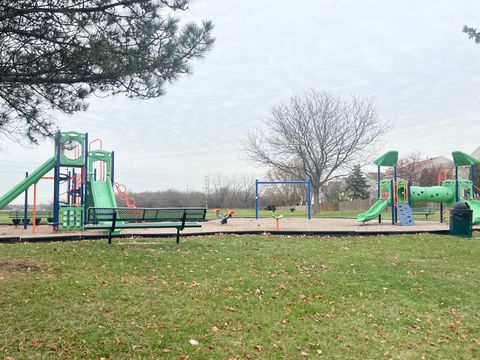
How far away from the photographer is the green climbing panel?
44.0 ft

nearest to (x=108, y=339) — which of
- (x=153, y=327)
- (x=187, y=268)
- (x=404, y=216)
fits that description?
(x=153, y=327)

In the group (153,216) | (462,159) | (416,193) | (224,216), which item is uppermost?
(462,159)

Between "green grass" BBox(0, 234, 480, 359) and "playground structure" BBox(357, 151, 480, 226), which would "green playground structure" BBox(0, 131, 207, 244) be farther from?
"playground structure" BBox(357, 151, 480, 226)

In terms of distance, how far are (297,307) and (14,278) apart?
3.77m

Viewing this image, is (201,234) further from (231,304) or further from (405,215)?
(405,215)

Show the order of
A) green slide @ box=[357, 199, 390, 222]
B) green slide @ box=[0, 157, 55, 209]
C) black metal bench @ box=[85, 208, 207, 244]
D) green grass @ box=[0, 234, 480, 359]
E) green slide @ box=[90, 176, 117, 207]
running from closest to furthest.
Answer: green grass @ box=[0, 234, 480, 359], black metal bench @ box=[85, 208, 207, 244], green slide @ box=[0, 157, 55, 209], green slide @ box=[90, 176, 117, 207], green slide @ box=[357, 199, 390, 222]

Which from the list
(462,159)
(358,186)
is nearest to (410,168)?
(358,186)

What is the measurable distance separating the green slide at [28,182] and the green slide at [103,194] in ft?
5.23

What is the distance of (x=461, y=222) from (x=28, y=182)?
14.0 meters

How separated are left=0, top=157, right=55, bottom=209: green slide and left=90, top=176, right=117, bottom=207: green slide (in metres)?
1.59

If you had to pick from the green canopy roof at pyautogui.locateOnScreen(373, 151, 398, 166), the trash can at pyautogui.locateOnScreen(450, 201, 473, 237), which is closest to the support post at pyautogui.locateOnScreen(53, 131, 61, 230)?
the trash can at pyautogui.locateOnScreen(450, 201, 473, 237)

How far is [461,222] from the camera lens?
1219cm

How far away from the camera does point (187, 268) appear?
6.91 metres

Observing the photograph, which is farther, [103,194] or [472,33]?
[103,194]
